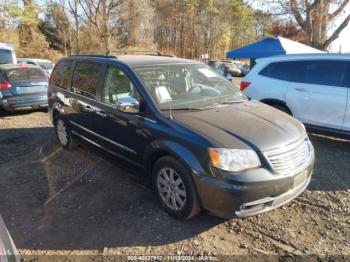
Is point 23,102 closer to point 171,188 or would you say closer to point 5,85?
point 5,85

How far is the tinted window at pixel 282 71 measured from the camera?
612cm

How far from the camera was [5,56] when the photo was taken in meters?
13.1

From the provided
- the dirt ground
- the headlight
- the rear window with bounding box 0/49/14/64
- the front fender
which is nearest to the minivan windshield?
the front fender

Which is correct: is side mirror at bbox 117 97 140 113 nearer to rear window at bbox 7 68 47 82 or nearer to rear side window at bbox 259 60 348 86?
rear side window at bbox 259 60 348 86

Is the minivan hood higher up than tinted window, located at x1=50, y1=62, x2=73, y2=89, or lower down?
lower down

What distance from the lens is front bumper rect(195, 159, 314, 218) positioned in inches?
113

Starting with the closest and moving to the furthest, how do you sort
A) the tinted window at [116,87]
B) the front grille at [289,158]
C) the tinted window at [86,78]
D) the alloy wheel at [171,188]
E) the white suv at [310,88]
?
the front grille at [289,158], the alloy wheel at [171,188], the tinted window at [116,87], the tinted window at [86,78], the white suv at [310,88]

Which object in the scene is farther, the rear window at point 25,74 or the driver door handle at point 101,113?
the rear window at point 25,74

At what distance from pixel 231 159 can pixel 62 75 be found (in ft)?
12.8

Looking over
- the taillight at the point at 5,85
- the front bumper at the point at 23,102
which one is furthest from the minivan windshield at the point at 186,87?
the taillight at the point at 5,85

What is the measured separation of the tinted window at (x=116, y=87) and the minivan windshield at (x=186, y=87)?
0.20m

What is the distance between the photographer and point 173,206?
11.2 ft

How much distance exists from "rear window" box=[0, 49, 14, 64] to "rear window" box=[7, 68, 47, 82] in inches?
191

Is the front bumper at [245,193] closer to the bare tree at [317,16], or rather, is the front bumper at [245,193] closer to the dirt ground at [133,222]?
the dirt ground at [133,222]
